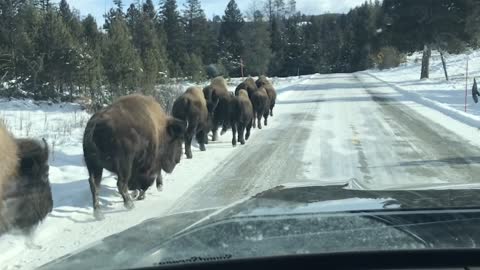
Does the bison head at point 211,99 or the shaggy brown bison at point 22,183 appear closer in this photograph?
the shaggy brown bison at point 22,183

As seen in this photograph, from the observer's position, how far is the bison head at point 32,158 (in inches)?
179

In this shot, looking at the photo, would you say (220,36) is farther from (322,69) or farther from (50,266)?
(50,266)

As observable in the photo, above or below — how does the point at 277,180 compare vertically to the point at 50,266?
below

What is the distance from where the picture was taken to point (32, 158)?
458 cm

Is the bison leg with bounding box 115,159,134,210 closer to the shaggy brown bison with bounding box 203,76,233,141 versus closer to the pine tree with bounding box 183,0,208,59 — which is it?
the shaggy brown bison with bounding box 203,76,233,141

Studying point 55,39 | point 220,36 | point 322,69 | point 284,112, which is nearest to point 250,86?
point 284,112

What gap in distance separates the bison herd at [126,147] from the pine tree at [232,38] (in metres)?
73.2

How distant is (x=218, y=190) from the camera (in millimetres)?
8562

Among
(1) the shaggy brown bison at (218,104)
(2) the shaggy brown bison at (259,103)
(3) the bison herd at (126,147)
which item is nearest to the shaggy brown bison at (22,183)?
(3) the bison herd at (126,147)

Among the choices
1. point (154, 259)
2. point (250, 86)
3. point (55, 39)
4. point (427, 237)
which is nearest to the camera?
point (427, 237)

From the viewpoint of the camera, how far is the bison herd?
4.57m

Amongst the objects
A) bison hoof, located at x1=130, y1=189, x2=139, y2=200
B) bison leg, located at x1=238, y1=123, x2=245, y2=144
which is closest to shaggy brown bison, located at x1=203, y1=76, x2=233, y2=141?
bison leg, located at x1=238, y1=123, x2=245, y2=144

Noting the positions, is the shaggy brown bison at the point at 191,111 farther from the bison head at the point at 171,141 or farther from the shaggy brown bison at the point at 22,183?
the shaggy brown bison at the point at 22,183

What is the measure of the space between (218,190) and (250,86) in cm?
978
